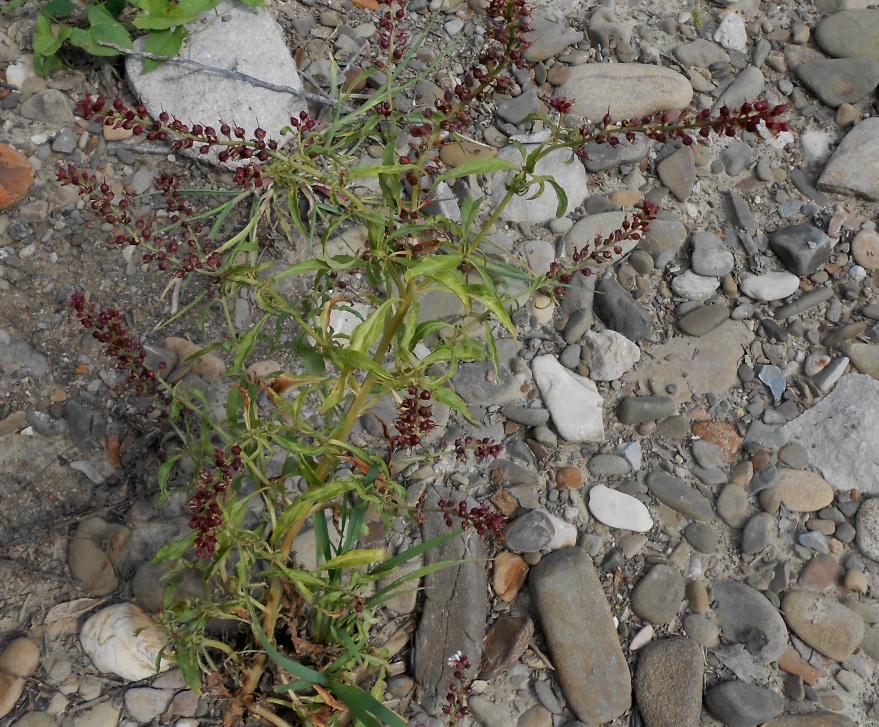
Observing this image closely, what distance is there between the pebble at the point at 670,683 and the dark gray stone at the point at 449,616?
1.62 feet

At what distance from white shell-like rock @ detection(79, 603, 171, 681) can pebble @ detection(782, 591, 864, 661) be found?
1.91 m

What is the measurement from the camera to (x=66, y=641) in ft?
7.72

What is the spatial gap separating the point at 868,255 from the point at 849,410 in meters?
0.67

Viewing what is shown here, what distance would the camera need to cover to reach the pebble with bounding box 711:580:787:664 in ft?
8.27

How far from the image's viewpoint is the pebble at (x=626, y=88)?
3.35m

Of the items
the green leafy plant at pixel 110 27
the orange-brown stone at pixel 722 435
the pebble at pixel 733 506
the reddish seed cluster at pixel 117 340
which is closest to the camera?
the reddish seed cluster at pixel 117 340

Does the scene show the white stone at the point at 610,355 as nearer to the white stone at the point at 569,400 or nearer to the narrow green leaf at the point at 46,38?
the white stone at the point at 569,400

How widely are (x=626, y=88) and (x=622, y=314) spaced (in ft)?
3.47

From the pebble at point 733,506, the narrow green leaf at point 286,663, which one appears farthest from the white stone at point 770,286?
the narrow green leaf at point 286,663

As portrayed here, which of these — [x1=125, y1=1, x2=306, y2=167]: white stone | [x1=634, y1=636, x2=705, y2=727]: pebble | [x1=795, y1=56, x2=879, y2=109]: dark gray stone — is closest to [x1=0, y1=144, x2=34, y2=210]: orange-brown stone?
[x1=125, y1=1, x2=306, y2=167]: white stone

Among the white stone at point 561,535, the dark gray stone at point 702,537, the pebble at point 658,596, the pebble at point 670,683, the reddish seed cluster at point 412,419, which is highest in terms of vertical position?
the reddish seed cluster at point 412,419

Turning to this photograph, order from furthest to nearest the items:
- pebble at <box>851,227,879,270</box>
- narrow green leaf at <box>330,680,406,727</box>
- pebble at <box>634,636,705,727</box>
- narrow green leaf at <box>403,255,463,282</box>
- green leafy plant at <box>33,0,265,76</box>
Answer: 1. pebble at <box>851,227,879,270</box>
2. green leafy plant at <box>33,0,265,76</box>
3. pebble at <box>634,636,705,727</box>
4. narrow green leaf at <box>330,680,406,727</box>
5. narrow green leaf at <box>403,255,463,282</box>

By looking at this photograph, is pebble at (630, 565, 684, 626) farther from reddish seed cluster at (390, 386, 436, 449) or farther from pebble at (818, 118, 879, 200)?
pebble at (818, 118, 879, 200)

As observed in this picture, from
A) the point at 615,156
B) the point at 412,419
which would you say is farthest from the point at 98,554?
the point at 615,156
